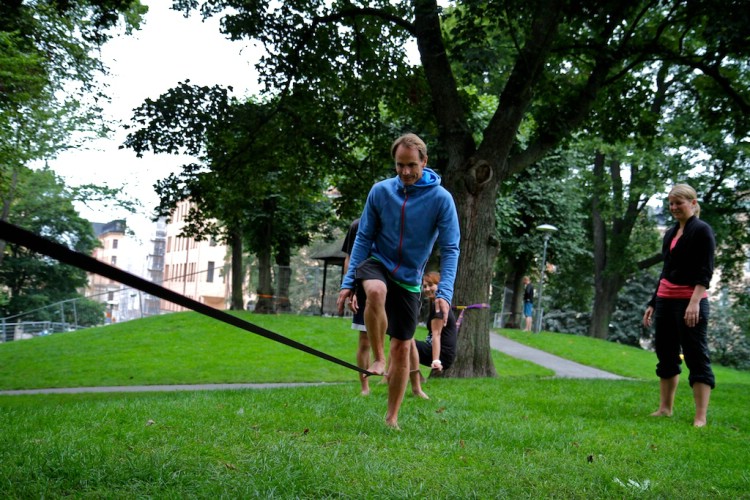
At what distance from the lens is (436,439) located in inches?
189

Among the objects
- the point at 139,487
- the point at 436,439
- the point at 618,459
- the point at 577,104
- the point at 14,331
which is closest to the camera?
the point at 139,487

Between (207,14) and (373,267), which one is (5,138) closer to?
(207,14)

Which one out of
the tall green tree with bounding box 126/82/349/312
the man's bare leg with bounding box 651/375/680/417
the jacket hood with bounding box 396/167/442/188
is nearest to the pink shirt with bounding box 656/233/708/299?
the man's bare leg with bounding box 651/375/680/417

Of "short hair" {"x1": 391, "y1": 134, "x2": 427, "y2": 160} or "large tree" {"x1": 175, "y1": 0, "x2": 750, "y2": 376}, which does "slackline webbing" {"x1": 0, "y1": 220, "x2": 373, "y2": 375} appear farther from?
"large tree" {"x1": 175, "y1": 0, "x2": 750, "y2": 376}

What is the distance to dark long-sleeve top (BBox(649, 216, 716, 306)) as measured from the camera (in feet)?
20.0

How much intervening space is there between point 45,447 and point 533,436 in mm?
3310

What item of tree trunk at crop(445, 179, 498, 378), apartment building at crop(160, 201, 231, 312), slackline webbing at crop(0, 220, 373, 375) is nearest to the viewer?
slackline webbing at crop(0, 220, 373, 375)

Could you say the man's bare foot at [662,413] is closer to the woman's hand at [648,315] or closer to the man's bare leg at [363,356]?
the woman's hand at [648,315]

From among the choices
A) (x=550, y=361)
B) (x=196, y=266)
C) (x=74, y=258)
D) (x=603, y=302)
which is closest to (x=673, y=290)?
(x=74, y=258)

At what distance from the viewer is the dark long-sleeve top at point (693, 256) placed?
6098mm

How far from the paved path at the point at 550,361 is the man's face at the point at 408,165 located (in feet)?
38.5

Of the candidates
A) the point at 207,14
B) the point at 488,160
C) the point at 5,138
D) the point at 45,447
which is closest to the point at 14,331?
the point at 5,138

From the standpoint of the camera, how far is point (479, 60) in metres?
11.3

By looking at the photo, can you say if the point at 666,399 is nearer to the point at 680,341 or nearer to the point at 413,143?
the point at 680,341
